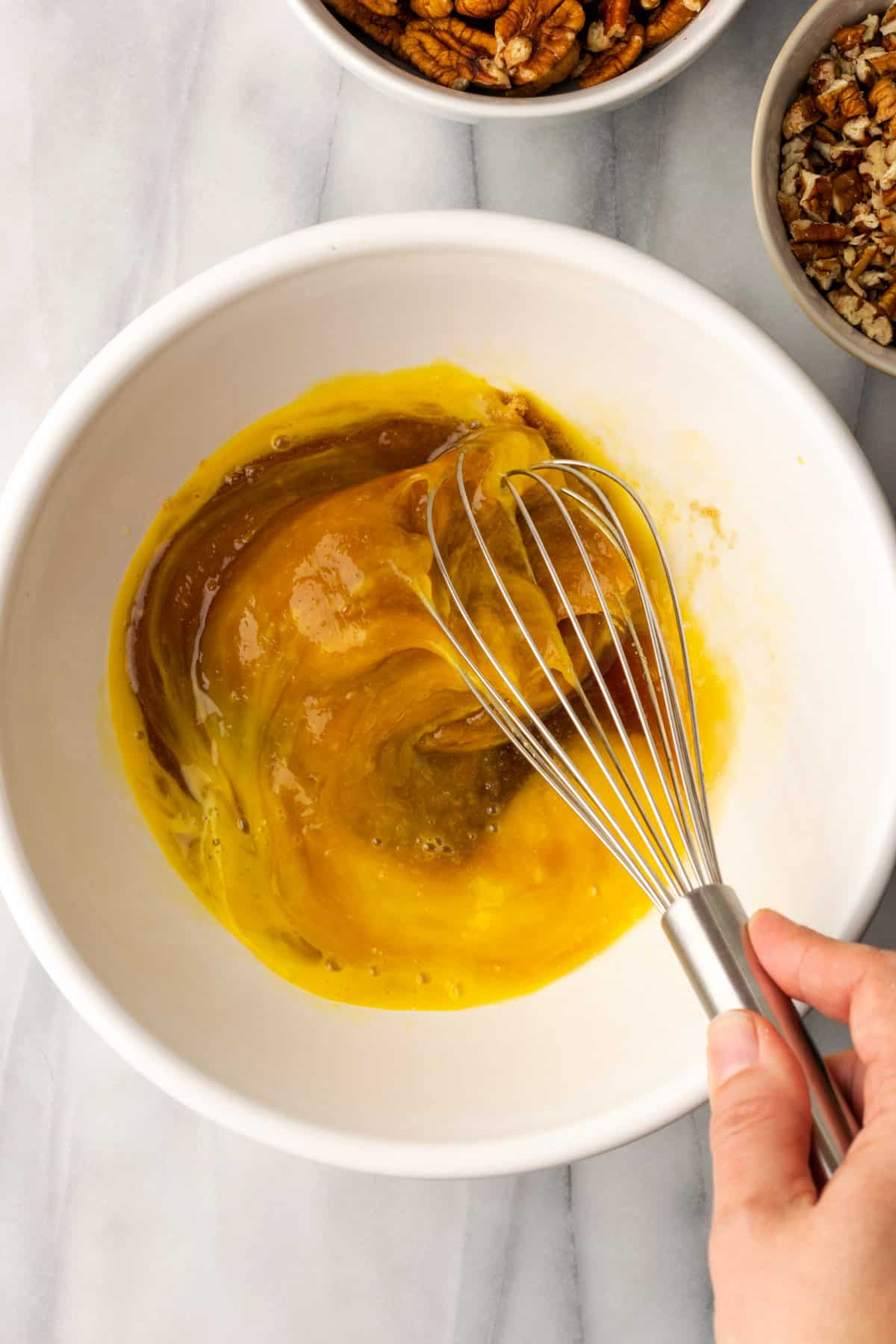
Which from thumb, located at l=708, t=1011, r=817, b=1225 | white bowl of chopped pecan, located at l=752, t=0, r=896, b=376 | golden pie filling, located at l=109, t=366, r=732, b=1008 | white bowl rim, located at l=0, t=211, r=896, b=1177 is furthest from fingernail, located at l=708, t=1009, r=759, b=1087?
white bowl of chopped pecan, located at l=752, t=0, r=896, b=376

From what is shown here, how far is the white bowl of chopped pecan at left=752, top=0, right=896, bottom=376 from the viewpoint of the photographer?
2.22 ft

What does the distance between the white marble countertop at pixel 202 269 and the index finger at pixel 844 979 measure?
0.81ft

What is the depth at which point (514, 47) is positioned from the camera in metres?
0.68

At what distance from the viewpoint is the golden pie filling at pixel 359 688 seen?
2.44 ft

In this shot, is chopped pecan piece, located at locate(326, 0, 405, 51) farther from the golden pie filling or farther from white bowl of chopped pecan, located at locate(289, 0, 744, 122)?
the golden pie filling

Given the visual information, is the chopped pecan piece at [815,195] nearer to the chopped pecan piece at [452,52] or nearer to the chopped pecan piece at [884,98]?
the chopped pecan piece at [884,98]

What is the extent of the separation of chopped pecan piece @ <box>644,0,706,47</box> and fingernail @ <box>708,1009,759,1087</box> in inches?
23.4

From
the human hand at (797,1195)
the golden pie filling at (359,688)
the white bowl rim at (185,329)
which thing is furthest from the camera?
the golden pie filling at (359,688)

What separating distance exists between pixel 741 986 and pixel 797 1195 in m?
0.09

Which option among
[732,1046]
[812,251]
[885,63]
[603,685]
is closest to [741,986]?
[732,1046]

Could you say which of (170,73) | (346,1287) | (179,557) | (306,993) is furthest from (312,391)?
(346,1287)

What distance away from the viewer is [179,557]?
745mm

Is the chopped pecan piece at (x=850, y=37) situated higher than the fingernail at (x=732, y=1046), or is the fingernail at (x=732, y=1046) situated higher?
the chopped pecan piece at (x=850, y=37)

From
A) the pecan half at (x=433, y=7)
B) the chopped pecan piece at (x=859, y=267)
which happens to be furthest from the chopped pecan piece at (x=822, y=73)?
the pecan half at (x=433, y=7)
